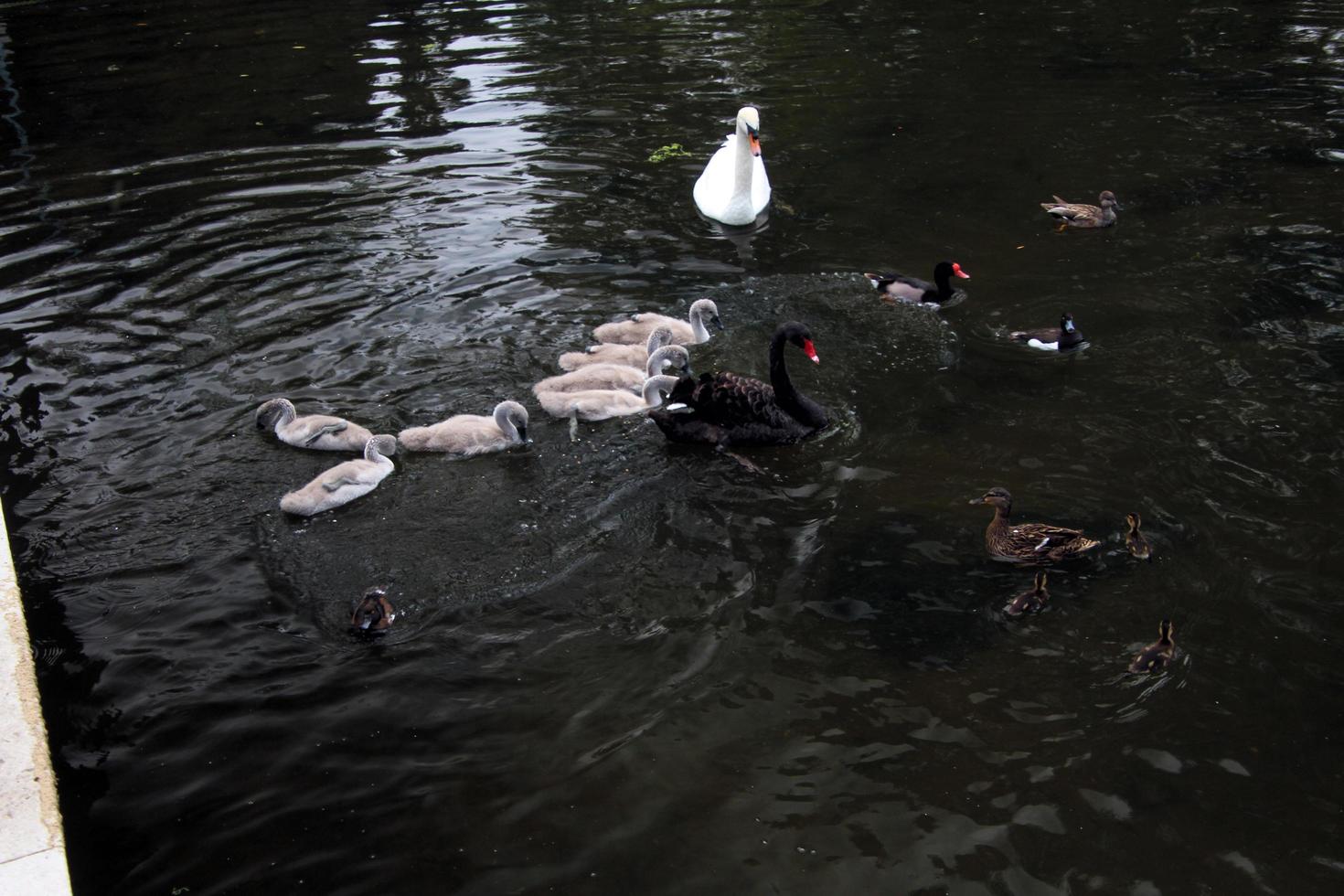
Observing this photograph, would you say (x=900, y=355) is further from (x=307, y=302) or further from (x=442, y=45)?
(x=442, y=45)

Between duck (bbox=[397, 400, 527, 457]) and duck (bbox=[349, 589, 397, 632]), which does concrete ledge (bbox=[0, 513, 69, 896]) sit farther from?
duck (bbox=[397, 400, 527, 457])

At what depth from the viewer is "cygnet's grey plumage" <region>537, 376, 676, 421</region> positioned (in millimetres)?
7508

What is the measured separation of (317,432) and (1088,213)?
681 cm

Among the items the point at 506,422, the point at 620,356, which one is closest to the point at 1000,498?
the point at 506,422

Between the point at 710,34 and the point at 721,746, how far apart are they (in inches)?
569

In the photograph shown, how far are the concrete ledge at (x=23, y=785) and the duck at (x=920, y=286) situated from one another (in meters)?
6.36

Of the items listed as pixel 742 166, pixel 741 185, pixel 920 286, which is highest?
pixel 742 166

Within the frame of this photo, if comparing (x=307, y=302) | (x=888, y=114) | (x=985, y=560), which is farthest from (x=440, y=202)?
(x=985, y=560)

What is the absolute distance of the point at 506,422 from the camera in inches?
281

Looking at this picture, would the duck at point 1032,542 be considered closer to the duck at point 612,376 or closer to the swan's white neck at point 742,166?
the duck at point 612,376

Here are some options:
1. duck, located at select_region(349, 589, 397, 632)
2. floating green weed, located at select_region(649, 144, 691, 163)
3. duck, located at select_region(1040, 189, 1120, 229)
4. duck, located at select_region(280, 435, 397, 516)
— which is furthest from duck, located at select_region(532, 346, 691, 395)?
floating green weed, located at select_region(649, 144, 691, 163)

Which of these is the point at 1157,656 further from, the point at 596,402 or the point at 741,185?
the point at 741,185

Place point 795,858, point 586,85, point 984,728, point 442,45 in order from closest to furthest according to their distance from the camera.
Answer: point 795,858 < point 984,728 < point 586,85 < point 442,45

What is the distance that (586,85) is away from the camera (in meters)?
14.9
